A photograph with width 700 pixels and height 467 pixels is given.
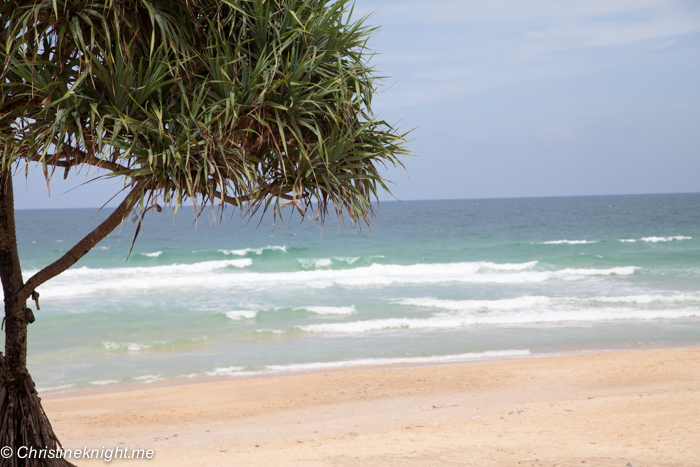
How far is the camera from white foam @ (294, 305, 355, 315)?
13.7 m

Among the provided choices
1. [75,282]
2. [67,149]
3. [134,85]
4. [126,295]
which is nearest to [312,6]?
[134,85]

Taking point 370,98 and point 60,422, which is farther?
point 60,422

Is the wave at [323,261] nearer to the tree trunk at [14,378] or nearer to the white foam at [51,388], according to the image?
the white foam at [51,388]

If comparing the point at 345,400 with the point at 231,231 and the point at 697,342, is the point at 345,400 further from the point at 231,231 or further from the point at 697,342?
the point at 231,231

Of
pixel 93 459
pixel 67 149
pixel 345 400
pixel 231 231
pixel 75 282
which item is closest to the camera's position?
pixel 67 149

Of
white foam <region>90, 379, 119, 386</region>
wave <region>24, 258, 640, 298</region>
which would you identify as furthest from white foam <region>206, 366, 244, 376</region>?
wave <region>24, 258, 640, 298</region>

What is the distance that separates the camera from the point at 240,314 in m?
13.4

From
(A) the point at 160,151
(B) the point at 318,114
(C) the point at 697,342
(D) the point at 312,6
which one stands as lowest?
(C) the point at 697,342

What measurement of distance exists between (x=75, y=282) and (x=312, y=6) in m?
18.2

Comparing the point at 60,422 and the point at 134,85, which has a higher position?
the point at 134,85

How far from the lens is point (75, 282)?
19016mm

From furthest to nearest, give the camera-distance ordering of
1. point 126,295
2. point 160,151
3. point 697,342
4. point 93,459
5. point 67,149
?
point 126,295, point 697,342, point 93,459, point 67,149, point 160,151

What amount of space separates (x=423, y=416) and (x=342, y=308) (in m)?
7.80

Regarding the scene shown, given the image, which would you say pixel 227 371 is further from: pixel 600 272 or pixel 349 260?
pixel 600 272
